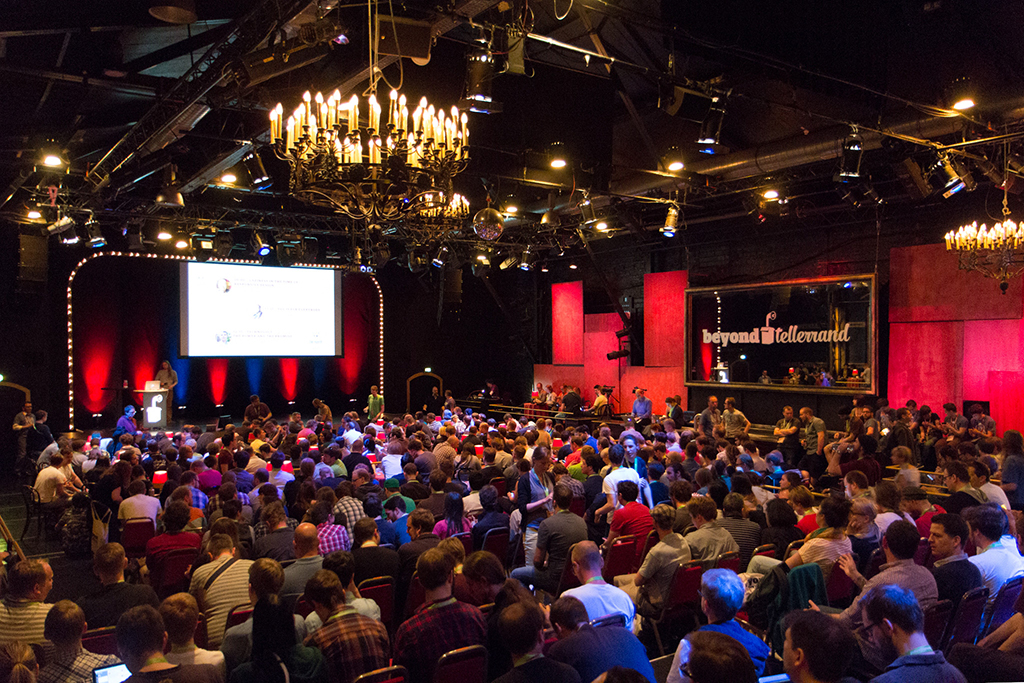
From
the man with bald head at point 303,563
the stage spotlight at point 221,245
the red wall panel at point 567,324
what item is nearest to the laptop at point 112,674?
the man with bald head at point 303,563

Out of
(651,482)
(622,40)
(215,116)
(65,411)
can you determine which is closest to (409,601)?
(651,482)

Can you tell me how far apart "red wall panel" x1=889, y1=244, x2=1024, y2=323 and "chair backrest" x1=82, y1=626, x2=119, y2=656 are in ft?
40.8

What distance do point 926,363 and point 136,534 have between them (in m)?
12.1

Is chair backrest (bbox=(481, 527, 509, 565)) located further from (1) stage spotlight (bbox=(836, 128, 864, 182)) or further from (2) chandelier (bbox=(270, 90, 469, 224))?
(1) stage spotlight (bbox=(836, 128, 864, 182))

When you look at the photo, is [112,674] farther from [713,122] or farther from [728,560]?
[713,122]

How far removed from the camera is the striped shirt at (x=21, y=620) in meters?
3.34

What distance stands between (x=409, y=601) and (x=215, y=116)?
7708mm

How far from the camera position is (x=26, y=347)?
561 inches

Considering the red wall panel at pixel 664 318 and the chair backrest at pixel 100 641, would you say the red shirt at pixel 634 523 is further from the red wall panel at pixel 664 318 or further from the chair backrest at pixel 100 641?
the red wall panel at pixel 664 318

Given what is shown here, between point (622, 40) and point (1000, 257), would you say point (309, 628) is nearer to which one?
point (1000, 257)

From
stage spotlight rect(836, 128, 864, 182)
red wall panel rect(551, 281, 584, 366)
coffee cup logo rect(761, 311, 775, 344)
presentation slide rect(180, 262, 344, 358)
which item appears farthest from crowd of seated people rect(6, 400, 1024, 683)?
red wall panel rect(551, 281, 584, 366)

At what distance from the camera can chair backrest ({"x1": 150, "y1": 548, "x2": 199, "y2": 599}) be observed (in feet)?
16.1

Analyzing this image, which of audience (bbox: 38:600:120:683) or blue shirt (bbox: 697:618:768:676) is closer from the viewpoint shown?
audience (bbox: 38:600:120:683)

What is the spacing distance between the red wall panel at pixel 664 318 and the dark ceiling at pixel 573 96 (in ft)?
7.51
